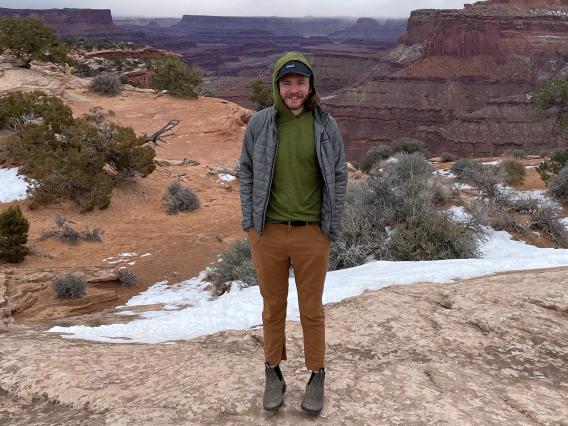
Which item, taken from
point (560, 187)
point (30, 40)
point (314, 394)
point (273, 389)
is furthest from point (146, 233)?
point (30, 40)

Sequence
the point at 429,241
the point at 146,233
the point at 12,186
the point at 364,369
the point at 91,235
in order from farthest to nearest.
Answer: the point at 12,186 < the point at 146,233 < the point at 91,235 < the point at 429,241 < the point at 364,369

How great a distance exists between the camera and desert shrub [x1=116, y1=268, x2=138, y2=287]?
7992mm

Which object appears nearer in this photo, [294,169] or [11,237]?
[294,169]

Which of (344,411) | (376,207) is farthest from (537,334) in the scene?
(376,207)

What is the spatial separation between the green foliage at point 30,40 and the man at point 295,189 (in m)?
26.6

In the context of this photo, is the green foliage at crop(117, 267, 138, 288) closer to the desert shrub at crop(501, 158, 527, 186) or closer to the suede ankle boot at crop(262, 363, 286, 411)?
the suede ankle boot at crop(262, 363, 286, 411)

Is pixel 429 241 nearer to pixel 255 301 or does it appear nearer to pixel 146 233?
pixel 255 301

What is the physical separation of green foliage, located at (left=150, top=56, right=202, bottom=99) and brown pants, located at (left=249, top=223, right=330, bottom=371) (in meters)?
25.6

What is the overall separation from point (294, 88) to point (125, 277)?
642cm

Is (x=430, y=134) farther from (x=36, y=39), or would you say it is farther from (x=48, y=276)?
(x=48, y=276)

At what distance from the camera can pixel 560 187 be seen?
12.0 meters

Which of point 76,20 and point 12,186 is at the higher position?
point 76,20

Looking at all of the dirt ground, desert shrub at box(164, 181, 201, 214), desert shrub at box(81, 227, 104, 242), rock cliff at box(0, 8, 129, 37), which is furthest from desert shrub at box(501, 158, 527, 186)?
rock cliff at box(0, 8, 129, 37)

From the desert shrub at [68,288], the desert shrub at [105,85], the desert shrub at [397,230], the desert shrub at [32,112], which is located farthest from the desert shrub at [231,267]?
the desert shrub at [105,85]
